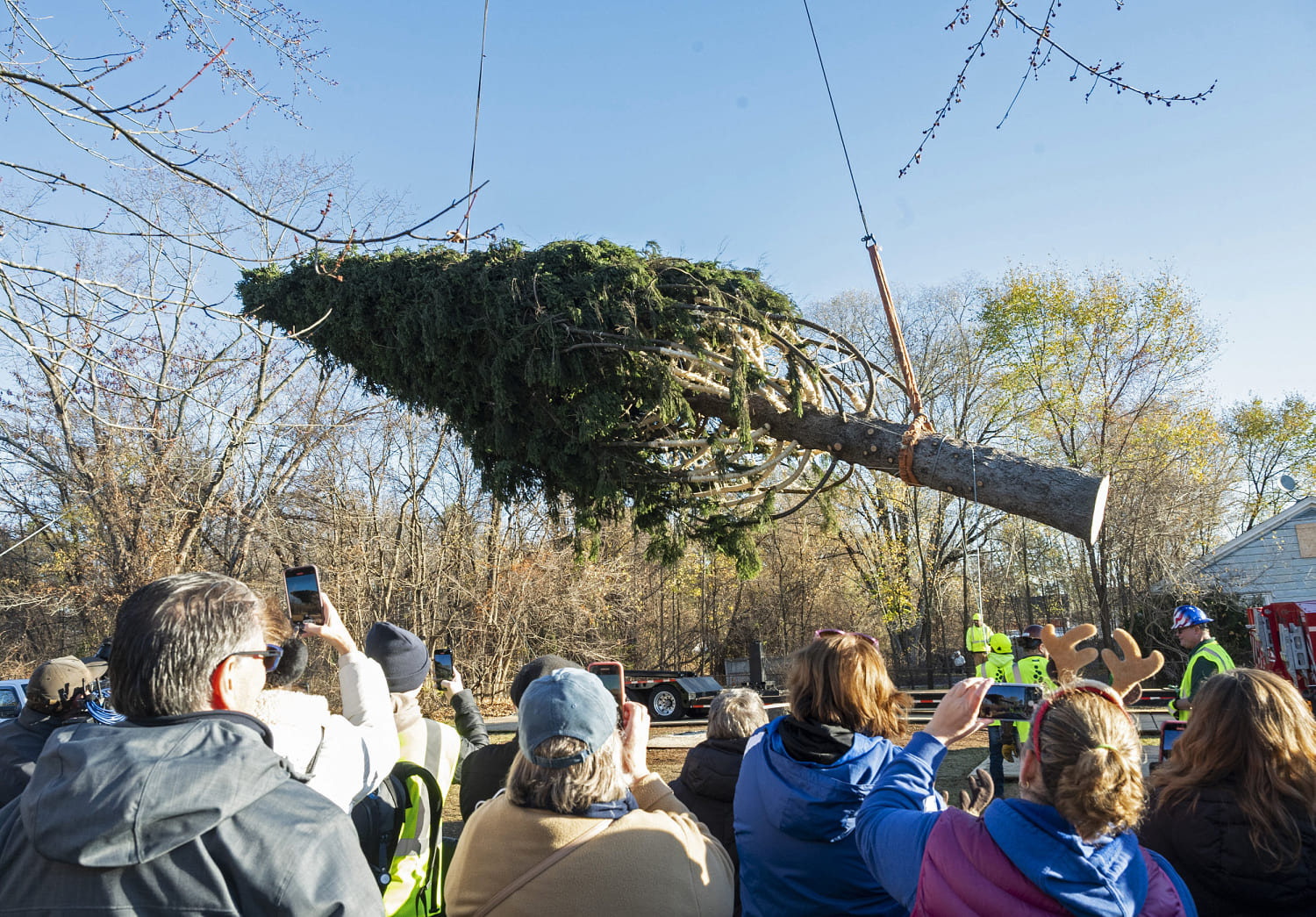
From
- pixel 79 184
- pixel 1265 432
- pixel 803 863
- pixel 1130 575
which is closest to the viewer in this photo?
pixel 803 863

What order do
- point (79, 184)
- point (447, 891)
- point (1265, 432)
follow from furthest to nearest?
point (1265, 432) → point (79, 184) → point (447, 891)

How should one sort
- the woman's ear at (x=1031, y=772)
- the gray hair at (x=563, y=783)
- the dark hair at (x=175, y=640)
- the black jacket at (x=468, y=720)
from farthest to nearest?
the black jacket at (x=468, y=720)
the gray hair at (x=563, y=783)
the woman's ear at (x=1031, y=772)
the dark hair at (x=175, y=640)

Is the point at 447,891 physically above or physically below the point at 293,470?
below

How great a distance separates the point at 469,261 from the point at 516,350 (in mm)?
1209

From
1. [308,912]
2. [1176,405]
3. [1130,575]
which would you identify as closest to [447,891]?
[308,912]

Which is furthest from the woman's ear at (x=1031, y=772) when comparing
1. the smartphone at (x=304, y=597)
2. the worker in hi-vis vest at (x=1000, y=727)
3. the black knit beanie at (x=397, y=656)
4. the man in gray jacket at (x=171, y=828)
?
the worker in hi-vis vest at (x=1000, y=727)

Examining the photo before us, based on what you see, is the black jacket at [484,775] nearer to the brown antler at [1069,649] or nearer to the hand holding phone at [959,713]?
the hand holding phone at [959,713]

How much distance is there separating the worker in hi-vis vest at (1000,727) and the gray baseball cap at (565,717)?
383 centimetres

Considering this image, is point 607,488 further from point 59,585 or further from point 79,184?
point 59,585

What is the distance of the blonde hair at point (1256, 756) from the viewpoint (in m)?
2.33

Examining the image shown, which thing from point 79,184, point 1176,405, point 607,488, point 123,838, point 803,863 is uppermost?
point 1176,405

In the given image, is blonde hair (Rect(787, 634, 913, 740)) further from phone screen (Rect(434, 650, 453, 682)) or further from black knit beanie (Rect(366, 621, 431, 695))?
phone screen (Rect(434, 650, 453, 682))

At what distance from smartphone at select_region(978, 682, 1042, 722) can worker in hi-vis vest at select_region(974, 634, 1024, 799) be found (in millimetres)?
2542

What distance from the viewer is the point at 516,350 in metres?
7.68
